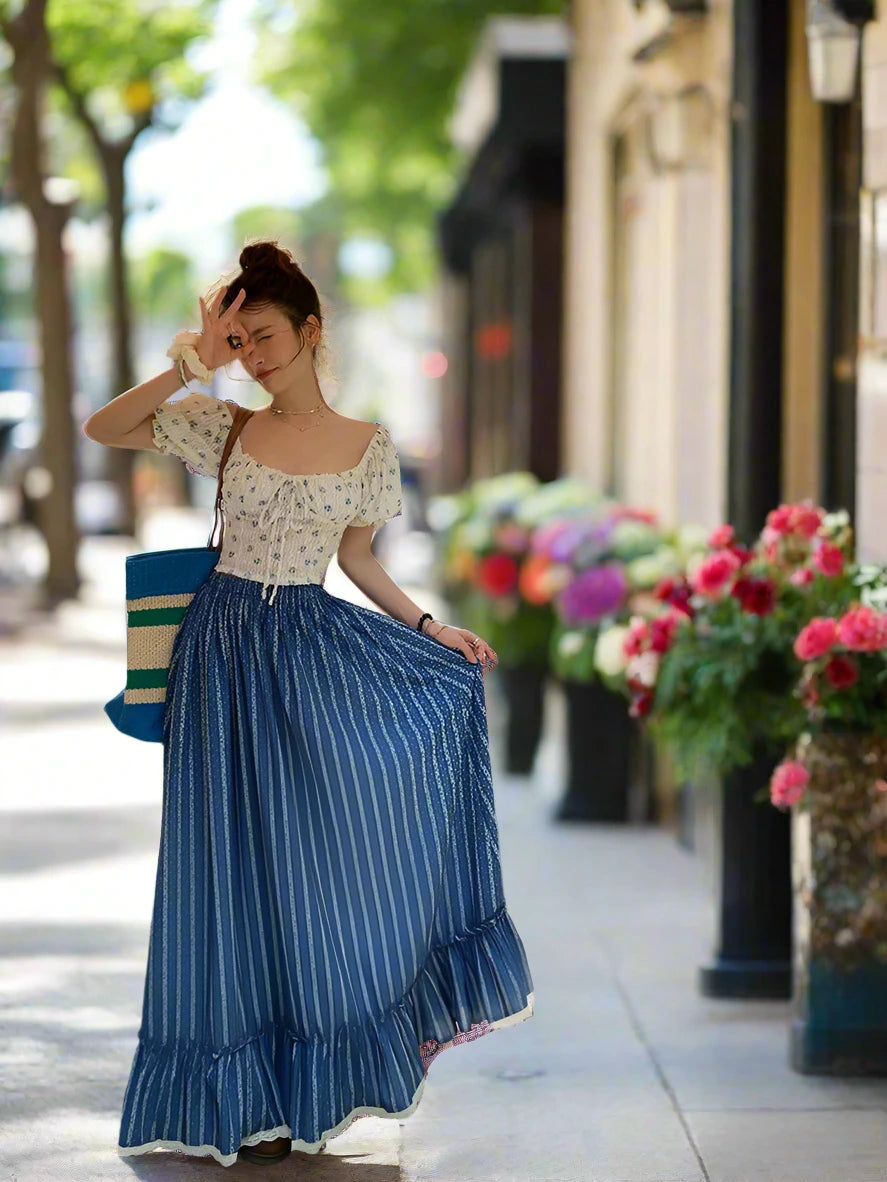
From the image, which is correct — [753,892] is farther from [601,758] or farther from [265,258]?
[601,758]

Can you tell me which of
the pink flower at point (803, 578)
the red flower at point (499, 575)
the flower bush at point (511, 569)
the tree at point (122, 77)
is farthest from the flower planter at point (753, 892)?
the tree at point (122, 77)

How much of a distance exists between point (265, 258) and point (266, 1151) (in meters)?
1.85

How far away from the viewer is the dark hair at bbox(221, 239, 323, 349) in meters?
4.18

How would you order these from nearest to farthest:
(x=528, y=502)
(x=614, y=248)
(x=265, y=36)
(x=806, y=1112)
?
(x=806, y=1112) → (x=528, y=502) → (x=614, y=248) → (x=265, y=36)

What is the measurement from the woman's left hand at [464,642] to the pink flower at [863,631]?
84 cm

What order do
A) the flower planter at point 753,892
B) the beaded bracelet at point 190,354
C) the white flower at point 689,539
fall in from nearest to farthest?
the beaded bracelet at point 190,354 → the flower planter at point 753,892 → the white flower at point 689,539

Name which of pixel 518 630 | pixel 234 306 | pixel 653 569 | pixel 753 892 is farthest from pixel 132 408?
pixel 518 630

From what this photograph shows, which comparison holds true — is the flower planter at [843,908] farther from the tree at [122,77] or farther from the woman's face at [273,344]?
the tree at [122,77]

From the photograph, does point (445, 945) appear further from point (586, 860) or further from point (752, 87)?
point (586, 860)

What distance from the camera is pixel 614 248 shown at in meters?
11.0

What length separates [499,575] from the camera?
9.21 metres

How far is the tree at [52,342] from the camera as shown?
16.0 meters

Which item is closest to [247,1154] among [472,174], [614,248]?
[614,248]

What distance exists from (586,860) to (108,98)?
15.5m
